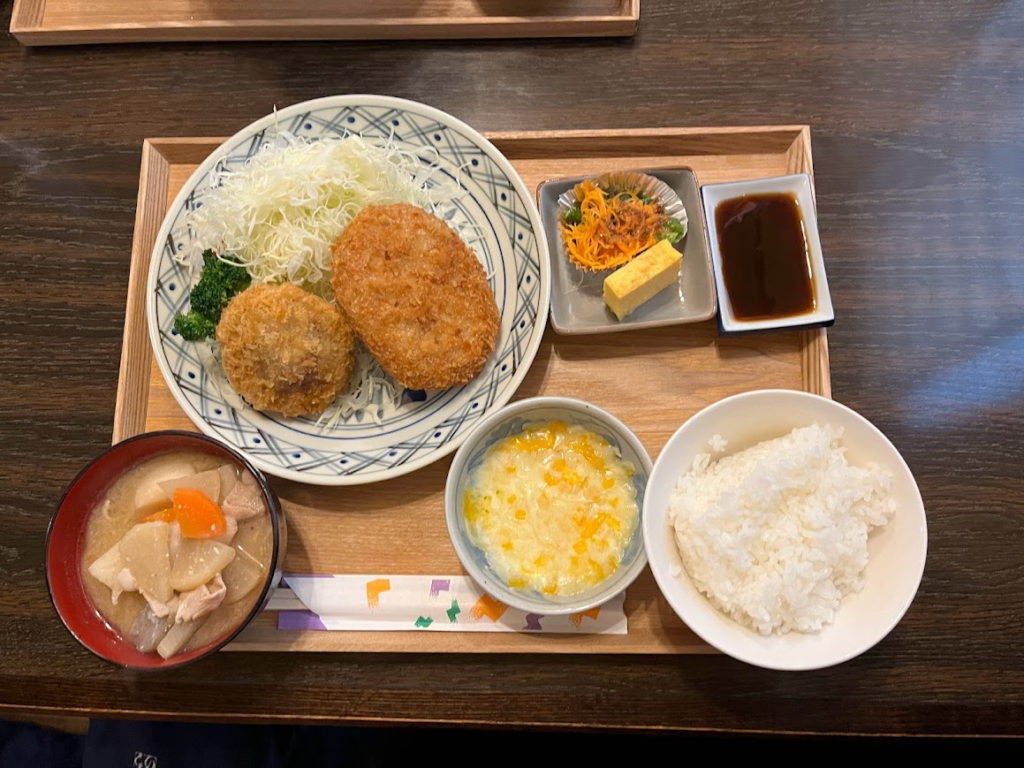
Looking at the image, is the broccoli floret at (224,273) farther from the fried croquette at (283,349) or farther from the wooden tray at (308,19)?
the wooden tray at (308,19)

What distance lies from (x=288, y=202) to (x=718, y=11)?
1489 mm

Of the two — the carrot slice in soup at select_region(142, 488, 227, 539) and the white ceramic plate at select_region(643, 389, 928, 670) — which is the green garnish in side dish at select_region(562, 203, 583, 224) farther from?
the carrot slice in soup at select_region(142, 488, 227, 539)

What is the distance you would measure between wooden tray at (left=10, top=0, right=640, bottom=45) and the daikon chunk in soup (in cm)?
141

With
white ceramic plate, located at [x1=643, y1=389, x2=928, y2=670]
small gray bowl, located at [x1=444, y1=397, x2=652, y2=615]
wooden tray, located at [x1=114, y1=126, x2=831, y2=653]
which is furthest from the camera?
wooden tray, located at [x1=114, y1=126, x2=831, y2=653]

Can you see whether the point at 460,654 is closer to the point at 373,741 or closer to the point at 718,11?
the point at 373,741

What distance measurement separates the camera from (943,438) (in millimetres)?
1886

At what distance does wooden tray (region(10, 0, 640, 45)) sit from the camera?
2172 mm

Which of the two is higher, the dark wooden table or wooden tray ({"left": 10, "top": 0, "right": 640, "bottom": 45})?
wooden tray ({"left": 10, "top": 0, "right": 640, "bottom": 45})

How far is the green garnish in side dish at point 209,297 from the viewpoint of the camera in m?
1.86

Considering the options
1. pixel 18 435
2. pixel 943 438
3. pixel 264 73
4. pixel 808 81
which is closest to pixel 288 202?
pixel 264 73

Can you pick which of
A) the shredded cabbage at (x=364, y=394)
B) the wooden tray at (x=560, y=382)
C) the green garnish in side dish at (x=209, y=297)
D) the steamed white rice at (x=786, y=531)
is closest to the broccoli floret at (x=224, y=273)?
the green garnish in side dish at (x=209, y=297)

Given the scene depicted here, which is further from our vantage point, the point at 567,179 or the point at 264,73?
the point at 264,73

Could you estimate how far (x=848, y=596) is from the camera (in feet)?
5.08

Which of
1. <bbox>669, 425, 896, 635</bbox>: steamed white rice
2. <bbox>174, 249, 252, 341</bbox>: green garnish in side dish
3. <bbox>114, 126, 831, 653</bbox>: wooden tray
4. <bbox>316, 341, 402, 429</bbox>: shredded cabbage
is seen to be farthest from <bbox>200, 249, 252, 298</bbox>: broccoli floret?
<bbox>669, 425, 896, 635</bbox>: steamed white rice
